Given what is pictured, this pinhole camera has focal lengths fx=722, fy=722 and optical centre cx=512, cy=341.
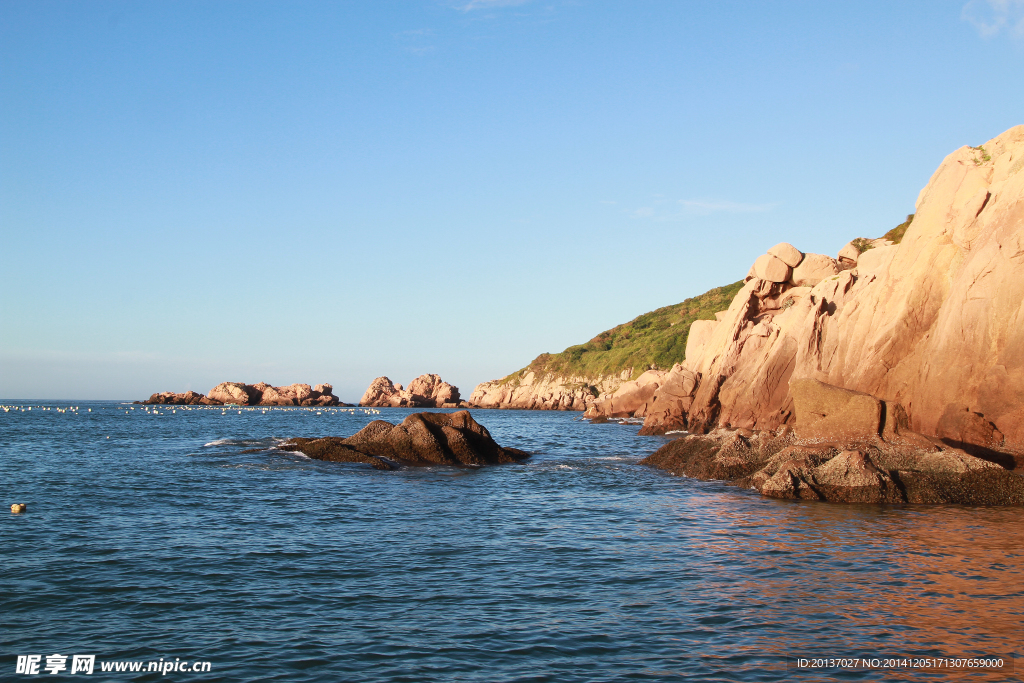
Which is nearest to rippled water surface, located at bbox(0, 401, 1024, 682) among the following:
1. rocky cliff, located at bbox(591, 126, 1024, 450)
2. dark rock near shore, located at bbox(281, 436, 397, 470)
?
rocky cliff, located at bbox(591, 126, 1024, 450)

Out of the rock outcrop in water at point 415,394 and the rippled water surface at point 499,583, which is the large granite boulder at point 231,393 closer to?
the rock outcrop in water at point 415,394

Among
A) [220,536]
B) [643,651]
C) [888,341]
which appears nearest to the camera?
[643,651]

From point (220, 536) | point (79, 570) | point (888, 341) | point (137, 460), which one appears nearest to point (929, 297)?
point (888, 341)

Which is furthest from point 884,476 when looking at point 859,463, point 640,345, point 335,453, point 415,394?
point 415,394

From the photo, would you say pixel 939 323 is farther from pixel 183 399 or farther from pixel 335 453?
pixel 183 399

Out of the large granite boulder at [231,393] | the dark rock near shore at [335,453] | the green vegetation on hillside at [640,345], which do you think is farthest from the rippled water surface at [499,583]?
the large granite boulder at [231,393]

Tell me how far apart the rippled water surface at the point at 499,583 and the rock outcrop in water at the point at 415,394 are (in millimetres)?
152406

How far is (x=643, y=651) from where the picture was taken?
10.4 metres

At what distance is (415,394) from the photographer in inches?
7028

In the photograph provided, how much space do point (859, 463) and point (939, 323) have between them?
7.91m

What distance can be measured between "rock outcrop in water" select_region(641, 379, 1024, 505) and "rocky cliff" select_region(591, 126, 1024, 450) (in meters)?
1.44

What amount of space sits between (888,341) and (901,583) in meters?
18.3

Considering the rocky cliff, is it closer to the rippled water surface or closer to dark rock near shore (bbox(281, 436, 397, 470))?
the rippled water surface

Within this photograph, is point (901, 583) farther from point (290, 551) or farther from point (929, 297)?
point (929, 297)
